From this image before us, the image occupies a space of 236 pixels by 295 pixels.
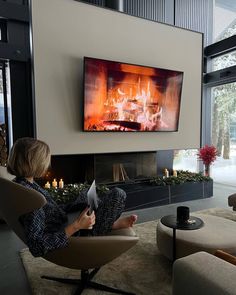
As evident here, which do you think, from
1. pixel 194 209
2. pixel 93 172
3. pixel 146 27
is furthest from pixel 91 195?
pixel 146 27

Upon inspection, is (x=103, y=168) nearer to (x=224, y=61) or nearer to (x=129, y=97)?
(x=129, y=97)

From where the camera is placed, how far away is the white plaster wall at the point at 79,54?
11.2 feet

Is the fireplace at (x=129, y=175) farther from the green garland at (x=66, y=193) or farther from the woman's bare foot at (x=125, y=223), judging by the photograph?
the woman's bare foot at (x=125, y=223)

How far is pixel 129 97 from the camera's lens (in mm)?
4035

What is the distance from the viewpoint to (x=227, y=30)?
5.62 m

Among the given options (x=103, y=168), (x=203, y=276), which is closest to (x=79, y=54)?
(x=103, y=168)

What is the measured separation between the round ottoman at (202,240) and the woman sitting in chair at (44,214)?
24.0 inches

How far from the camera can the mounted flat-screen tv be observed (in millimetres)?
3701

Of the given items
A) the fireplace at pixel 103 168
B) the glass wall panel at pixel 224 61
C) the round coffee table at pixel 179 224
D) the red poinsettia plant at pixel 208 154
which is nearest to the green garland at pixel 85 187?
the fireplace at pixel 103 168

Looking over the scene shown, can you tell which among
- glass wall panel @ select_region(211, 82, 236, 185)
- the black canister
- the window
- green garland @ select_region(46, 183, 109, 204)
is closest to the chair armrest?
the black canister

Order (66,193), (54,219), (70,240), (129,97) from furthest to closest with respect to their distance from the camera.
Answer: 1. (129,97)
2. (66,193)
3. (54,219)
4. (70,240)

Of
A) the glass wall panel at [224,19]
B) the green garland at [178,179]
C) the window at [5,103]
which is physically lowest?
the green garland at [178,179]

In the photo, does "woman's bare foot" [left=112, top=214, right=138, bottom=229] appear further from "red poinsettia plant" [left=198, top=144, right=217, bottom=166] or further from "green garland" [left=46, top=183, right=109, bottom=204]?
"red poinsettia plant" [left=198, top=144, right=217, bottom=166]

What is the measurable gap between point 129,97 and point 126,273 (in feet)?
8.72
